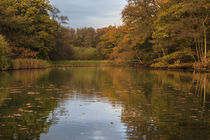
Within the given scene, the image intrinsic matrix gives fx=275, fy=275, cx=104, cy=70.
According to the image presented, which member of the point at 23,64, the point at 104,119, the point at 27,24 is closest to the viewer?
the point at 104,119

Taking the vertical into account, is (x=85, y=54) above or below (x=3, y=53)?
above

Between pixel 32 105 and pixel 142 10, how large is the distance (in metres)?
39.9

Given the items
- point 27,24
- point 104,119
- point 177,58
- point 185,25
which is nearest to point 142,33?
point 177,58

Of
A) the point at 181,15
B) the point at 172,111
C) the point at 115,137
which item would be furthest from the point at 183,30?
the point at 115,137

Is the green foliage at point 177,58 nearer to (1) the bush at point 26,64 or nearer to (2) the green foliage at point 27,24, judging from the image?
(1) the bush at point 26,64

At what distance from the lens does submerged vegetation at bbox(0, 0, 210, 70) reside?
33219 mm

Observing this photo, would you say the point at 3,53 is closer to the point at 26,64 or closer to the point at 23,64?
the point at 23,64

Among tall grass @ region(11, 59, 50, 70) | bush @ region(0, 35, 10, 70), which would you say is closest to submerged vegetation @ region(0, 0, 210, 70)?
bush @ region(0, 35, 10, 70)

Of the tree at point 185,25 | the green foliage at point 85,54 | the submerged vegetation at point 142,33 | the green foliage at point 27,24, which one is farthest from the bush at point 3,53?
the green foliage at point 85,54

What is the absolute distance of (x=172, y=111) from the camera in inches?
325

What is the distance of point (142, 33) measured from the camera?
4612 centimetres

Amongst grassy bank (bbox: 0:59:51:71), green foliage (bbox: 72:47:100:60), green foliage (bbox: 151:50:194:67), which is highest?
green foliage (bbox: 72:47:100:60)

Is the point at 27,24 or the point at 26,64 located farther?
the point at 27,24

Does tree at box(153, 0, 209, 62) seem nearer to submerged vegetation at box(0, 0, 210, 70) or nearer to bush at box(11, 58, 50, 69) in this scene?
submerged vegetation at box(0, 0, 210, 70)
